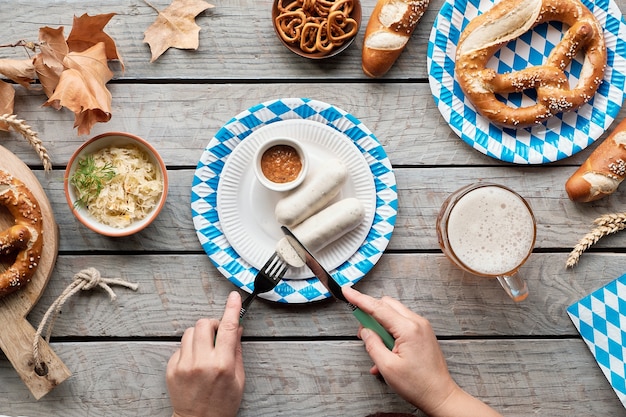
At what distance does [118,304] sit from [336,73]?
0.80m

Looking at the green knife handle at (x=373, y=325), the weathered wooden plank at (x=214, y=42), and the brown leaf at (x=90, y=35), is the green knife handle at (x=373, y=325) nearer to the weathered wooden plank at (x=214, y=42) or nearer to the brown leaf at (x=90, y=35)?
the weathered wooden plank at (x=214, y=42)

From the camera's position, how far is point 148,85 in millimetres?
1422

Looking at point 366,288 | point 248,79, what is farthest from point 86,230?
point 366,288

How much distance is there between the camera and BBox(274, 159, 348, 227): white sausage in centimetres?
131

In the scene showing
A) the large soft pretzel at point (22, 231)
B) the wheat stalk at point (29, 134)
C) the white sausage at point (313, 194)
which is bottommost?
the large soft pretzel at point (22, 231)

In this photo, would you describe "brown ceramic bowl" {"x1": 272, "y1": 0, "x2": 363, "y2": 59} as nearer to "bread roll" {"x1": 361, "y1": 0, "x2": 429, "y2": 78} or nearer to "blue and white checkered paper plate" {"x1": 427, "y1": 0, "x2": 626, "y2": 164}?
"bread roll" {"x1": 361, "y1": 0, "x2": 429, "y2": 78}

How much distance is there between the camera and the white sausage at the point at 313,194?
4.31 feet

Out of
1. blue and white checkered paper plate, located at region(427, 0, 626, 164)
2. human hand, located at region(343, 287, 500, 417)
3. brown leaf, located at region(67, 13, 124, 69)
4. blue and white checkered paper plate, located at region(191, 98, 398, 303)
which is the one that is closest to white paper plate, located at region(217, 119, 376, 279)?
blue and white checkered paper plate, located at region(191, 98, 398, 303)

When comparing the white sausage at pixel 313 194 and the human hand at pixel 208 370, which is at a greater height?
the white sausage at pixel 313 194

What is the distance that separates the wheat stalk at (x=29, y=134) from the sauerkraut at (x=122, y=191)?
108 millimetres

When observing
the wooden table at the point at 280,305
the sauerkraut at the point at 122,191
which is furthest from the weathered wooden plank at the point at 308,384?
the sauerkraut at the point at 122,191

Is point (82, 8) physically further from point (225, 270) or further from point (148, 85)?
point (225, 270)

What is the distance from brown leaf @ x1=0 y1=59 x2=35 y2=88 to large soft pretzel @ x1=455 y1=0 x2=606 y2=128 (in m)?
1.04

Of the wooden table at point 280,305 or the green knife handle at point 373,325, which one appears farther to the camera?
the wooden table at point 280,305
